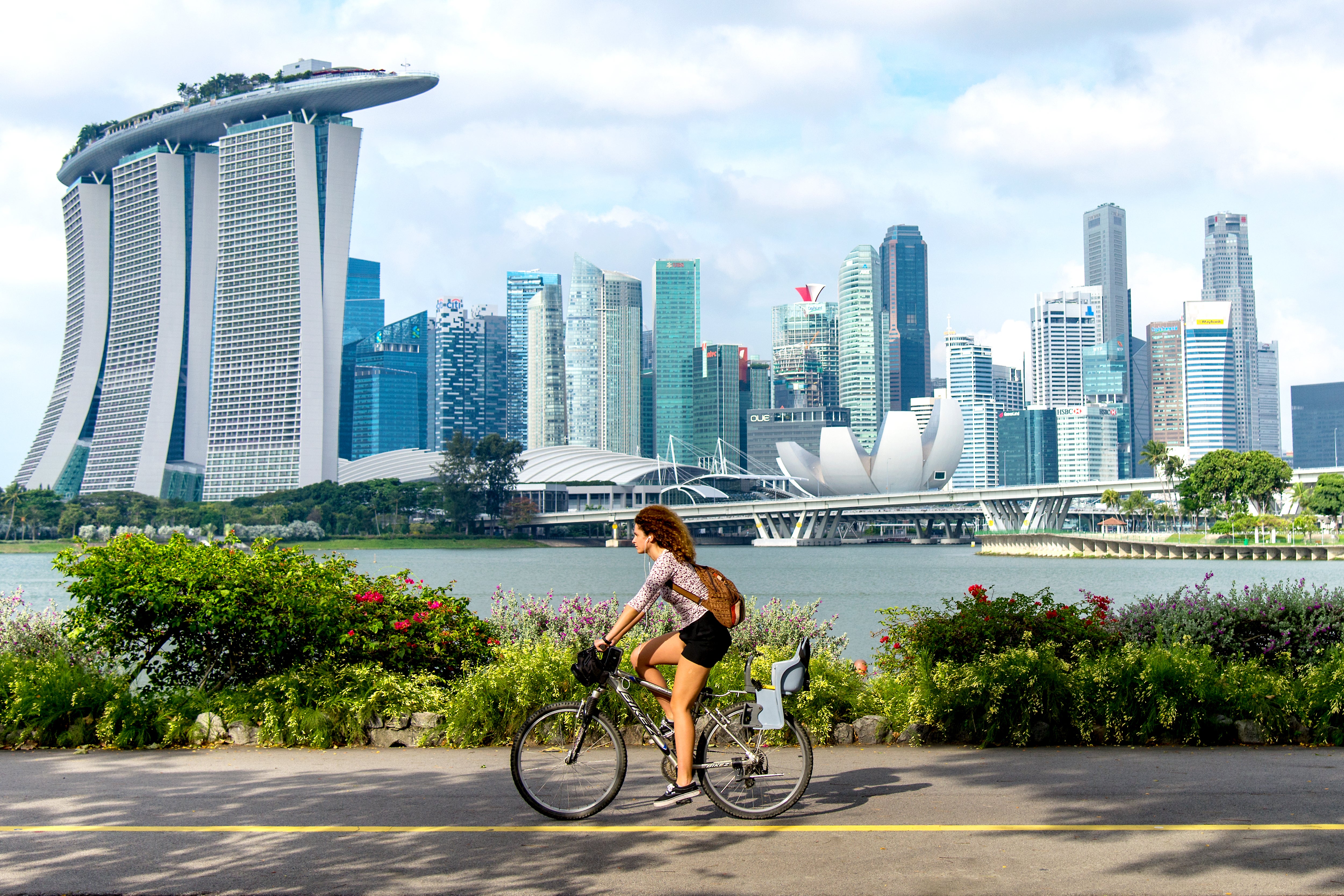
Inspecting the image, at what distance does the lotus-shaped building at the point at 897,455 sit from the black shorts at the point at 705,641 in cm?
12007

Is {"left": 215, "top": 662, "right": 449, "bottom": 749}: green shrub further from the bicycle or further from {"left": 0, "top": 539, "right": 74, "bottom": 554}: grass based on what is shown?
{"left": 0, "top": 539, "right": 74, "bottom": 554}: grass

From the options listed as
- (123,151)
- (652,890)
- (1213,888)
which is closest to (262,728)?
(652,890)

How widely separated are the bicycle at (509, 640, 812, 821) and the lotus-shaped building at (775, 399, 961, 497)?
393 feet

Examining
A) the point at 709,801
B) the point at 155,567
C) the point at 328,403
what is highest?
the point at 328,403

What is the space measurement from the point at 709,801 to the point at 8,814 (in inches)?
150

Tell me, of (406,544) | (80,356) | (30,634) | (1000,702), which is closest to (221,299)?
(80,356)

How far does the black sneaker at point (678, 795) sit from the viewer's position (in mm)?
5957

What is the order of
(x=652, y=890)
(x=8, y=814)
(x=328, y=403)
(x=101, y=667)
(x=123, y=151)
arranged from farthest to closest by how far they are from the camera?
(x=123, y=151) → (x=328, y=403) → (x=101, y=667) → (x=8, y=814) → (x=652, y=890)

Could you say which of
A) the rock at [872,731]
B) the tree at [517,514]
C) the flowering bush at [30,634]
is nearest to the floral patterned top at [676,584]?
the rock at [872,731]

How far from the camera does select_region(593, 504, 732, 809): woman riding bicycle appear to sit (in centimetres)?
593

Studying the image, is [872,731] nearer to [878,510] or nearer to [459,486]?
[878,510]

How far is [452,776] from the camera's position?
7.25 meters

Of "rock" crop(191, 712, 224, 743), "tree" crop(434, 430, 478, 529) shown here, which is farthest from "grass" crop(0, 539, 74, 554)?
"rock" crop(191, 712, 224, 743)

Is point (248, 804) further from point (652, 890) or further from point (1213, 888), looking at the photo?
point (1213, 888)
